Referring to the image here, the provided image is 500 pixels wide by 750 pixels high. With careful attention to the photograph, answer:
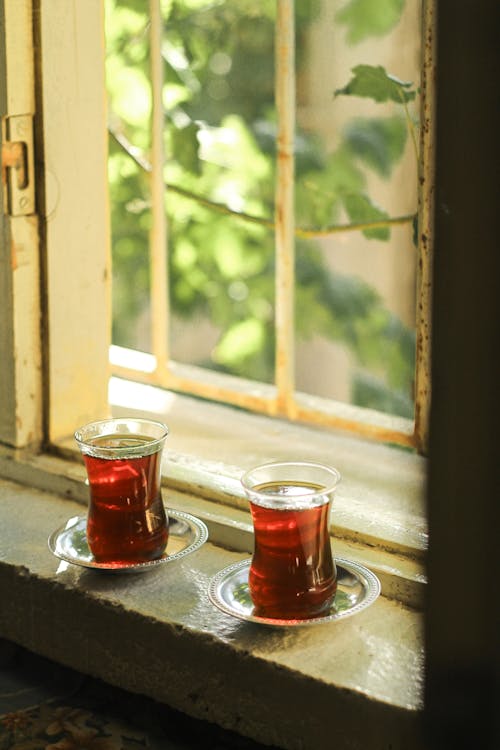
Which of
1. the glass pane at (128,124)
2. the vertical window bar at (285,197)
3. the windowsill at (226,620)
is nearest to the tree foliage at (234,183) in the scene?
the glass pane at (128,124)

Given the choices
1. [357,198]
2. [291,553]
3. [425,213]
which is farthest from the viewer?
[357,198]

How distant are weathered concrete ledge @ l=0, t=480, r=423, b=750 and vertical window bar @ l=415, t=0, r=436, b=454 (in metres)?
0.27

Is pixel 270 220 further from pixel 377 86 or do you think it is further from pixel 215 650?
pixel 215 650

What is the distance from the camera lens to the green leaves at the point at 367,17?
8.87 feet

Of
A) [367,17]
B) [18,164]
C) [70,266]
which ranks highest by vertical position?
[367,17]

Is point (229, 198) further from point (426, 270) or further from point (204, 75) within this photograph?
point (426, 270)

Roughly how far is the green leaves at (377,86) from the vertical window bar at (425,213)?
16cm

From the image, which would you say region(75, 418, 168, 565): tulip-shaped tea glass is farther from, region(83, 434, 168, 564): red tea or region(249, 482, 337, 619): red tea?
region(249, 482, 337, 619): red tea

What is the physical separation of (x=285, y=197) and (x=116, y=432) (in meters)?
0.45

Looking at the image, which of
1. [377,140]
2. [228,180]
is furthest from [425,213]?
[228,180]

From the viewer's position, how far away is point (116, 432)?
4.35 feet

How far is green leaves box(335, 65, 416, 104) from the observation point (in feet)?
4.81

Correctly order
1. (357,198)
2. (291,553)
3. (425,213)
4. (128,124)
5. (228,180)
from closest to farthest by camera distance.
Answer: (291,553) → (425,213) → (357,198) → (128,124) → (228,180)

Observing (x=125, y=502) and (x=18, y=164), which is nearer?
(x=125, y=502)
